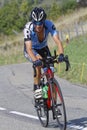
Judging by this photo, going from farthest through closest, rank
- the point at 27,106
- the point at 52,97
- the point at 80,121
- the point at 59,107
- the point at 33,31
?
the point at 27,106, the point at 80,121, the point at 33,31, the point at 52,97, the point at 59,107

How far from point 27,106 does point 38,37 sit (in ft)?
12.5

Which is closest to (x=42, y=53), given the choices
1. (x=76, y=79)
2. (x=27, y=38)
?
(x=27, y=38)

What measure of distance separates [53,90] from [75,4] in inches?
3048

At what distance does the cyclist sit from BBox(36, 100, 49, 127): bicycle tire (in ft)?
0.67

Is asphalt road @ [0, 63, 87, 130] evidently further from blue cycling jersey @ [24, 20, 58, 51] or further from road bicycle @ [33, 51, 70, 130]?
blue cycling jersey @ [24, 20, 58, 51]

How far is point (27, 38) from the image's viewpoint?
30.1ft

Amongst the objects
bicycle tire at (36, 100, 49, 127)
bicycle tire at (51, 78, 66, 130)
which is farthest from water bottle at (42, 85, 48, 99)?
bicycle tire at (51, 78, 66, 130)

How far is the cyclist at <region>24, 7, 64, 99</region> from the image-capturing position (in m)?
8.94

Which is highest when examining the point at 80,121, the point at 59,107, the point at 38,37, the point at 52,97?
the point at 38,37

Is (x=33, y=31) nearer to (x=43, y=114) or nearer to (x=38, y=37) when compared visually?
(x=38, y=37)

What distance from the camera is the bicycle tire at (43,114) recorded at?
31.2 ft

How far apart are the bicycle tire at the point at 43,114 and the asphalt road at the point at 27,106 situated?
0.11 m

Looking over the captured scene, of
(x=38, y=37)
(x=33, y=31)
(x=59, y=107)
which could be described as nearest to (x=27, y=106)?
(x=38, y=37)

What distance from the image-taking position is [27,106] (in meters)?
12.8
